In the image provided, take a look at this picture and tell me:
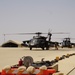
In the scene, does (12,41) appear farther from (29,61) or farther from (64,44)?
(29,61)

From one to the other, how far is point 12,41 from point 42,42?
44.5 meters

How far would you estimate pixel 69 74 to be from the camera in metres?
11.7

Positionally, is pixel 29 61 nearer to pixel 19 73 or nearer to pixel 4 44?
pixel 19 73

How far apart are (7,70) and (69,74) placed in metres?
3.50

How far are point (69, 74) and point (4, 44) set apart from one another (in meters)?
82.8

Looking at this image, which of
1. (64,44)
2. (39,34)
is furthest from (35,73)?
(64,44)

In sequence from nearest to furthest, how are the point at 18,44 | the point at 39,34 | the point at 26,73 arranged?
the point at 26,73 < the point at 39,34 < the point at 18,44

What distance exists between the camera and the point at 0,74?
9.30 m

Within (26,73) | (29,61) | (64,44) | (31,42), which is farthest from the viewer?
(64,44)

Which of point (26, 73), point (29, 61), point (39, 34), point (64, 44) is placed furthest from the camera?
point (64, 44)

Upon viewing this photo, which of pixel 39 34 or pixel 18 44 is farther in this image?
pixel 18 44

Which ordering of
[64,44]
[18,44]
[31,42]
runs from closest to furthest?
[31,42], [64,44], [18,44]

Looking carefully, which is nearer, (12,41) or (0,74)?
(0,74)

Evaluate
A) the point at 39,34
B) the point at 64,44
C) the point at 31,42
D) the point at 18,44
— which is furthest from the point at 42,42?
the point at 18,44
